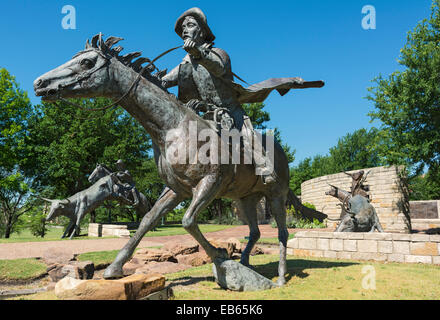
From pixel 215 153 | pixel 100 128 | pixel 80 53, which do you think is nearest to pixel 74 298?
pixel 215 153

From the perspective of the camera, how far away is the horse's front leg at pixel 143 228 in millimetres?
3816

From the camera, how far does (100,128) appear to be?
27484mm

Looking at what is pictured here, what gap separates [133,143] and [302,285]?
2708 centimetres

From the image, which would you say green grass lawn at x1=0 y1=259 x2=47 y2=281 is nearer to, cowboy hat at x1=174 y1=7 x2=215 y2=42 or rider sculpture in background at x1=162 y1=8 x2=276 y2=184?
rider sculpture in background at x1=162 y1=8 x2=276 y2=184

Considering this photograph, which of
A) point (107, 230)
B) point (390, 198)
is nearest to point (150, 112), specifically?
point (107, 230)

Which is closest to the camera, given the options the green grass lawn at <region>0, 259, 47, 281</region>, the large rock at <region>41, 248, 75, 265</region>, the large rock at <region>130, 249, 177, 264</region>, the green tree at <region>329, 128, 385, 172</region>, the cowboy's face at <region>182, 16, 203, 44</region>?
the cowboy's face at <region>182, 16, 203, 44</region>

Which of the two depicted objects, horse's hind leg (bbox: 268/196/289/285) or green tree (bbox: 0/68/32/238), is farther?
green tree (bbox: 0/68/32/238)

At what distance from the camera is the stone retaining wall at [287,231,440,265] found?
7.23 meters

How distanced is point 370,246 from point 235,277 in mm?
5350

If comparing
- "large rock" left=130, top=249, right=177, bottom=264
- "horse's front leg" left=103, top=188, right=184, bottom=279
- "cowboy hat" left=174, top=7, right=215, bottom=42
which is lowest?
"large rock" left=130, top=249, right=177, bottom=264

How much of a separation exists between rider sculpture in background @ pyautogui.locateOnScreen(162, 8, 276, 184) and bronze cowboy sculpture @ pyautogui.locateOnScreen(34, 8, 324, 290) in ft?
0.04

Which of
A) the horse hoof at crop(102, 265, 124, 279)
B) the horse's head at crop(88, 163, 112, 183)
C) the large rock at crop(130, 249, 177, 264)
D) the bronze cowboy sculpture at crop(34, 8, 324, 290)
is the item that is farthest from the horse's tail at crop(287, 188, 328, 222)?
the horse's head at crop(88, 163, 112, 183)

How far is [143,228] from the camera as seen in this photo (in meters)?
4.07

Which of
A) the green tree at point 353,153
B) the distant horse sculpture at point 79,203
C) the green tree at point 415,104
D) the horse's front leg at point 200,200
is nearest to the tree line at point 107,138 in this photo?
the green tree at point 415,104
